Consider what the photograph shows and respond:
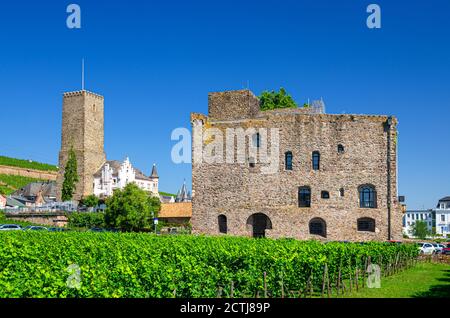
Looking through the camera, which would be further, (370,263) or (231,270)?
(370,263)

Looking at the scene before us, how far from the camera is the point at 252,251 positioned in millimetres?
20609

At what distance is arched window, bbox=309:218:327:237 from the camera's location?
40.6 meters

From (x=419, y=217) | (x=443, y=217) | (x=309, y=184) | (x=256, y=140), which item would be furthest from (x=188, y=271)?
(x=419, y=217)

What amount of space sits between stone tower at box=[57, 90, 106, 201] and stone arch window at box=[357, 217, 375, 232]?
1884 inches

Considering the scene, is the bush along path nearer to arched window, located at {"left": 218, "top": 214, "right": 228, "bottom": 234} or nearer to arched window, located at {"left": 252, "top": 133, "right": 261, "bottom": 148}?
arched window, located at {"left": 252, "top": 133, "right": 261, "bottom": 148}

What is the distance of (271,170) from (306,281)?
2236 centimetres

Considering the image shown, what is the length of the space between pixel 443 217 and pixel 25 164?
291 feet

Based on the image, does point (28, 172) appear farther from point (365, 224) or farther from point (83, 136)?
point (365, 224)

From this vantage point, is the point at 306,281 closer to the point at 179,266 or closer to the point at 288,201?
the point at 179,266

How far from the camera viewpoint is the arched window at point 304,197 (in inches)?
1617

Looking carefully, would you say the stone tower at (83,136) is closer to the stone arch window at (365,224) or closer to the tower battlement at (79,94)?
the tower battlement at (79,94)

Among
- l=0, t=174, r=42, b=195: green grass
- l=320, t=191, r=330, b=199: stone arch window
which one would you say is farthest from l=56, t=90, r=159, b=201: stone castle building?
l=320, t=191, r=330, b=199: stone arch window

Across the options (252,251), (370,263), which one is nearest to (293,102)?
(370,263)

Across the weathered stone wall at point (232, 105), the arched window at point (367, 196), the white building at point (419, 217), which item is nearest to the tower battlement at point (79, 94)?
the weathered stone wall at point (232, 105)
